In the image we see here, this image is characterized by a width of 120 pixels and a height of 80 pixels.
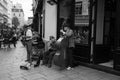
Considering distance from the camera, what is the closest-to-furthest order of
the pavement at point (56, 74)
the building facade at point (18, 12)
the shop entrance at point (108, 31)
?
the pavement at point (56, 74) → the shop entrance at point (108, 31) → the building facade at point (18, 12)

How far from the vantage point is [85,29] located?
276 inches

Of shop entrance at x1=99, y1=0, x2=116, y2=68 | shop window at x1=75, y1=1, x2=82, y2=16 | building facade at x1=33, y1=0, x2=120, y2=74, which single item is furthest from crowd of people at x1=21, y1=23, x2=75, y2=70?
shop entrance at x1=99, y1=0, x2=116, y2=68

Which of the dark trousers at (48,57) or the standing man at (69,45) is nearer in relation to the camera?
the standing man at (69,45)

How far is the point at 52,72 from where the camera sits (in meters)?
6.07

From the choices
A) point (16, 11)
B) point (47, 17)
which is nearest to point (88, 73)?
point (47, 17)

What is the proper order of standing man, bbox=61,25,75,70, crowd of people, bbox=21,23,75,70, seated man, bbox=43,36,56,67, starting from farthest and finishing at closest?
seated man, bbox=43,36,56,67
crowd of people, bbox=21,23,75,70
standing man, bbox=61,25,75,70

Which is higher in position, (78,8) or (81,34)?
(78,8)

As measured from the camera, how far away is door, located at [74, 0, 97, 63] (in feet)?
21.7

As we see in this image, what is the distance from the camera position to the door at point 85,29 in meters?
6.63

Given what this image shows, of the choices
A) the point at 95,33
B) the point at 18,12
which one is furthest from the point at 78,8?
the point at 18,12

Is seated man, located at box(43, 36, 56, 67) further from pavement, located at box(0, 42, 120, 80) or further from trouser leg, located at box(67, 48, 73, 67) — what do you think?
trouser leg, located at box(67, 48, 73, 67)

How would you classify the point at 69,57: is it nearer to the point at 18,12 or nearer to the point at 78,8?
the point at 78,8

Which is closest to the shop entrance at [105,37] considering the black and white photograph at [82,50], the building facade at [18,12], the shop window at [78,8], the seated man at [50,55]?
the black and white photograph at [82,50]

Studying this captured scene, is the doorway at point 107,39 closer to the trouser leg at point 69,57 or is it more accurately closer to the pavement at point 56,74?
the pavement at point 56,74
